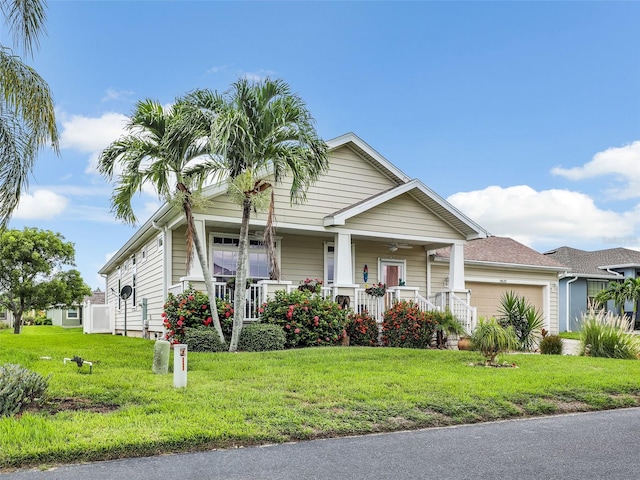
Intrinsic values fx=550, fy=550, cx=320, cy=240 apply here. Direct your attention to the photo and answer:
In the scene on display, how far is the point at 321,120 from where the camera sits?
43.4ft

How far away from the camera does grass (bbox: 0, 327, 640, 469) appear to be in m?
5.18

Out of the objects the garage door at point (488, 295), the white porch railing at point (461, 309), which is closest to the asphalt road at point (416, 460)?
the white porch railing at point (461, 309)

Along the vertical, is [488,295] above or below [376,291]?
below

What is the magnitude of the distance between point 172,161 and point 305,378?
245 inches

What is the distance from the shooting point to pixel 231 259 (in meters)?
15.7

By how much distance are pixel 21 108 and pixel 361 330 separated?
9378 millimetres

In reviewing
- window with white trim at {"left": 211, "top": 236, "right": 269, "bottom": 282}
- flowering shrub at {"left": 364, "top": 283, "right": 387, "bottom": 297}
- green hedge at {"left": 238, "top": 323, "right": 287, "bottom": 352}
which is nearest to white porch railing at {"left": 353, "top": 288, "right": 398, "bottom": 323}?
flowering shrub at {"left": 364, "top": 283, "right": 387, "bottom": 297}

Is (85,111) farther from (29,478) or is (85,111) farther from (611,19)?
(611,19)

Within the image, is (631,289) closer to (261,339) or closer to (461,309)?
(461,309)

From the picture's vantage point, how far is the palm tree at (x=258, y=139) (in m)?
12.3

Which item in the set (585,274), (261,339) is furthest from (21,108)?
(585,274)

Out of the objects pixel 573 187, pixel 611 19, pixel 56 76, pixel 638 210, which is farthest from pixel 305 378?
pixel 638 210

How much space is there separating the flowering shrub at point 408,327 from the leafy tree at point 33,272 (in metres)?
22.7

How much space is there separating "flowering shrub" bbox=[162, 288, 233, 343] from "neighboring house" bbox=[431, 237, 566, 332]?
27.0 feet
